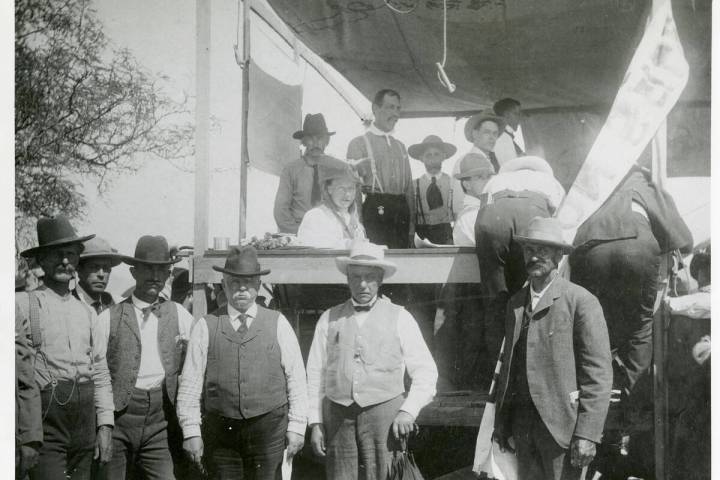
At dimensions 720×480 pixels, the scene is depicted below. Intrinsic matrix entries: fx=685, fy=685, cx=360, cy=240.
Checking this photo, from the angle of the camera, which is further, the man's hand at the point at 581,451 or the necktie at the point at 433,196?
the necktie at the point at 433,196

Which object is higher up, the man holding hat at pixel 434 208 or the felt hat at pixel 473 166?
the felt hat at pixel 473 166

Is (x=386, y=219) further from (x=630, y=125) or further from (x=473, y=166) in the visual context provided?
(x=630, y=125)

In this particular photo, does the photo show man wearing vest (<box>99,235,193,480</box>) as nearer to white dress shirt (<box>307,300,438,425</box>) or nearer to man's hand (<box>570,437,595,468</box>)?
white dress shirt (<box>307,300,438,425</box>)

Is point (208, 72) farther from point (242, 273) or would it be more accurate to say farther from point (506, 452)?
point (506, 452)

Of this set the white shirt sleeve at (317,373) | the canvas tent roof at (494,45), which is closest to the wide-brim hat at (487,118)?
the canvas tent roof at (494,45)

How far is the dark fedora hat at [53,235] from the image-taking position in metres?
3.98

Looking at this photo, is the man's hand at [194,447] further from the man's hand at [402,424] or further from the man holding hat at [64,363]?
the man's hand at [402,424]

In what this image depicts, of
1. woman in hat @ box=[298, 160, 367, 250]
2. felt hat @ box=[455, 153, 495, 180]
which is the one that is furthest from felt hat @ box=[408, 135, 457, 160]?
woman in hat @ box=[298, 160, 367, 250]

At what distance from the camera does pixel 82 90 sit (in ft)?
40.9

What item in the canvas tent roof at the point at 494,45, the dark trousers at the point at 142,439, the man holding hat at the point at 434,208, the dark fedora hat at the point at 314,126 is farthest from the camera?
the man holding hat at the point at 434,208

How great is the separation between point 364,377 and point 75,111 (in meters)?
10.7

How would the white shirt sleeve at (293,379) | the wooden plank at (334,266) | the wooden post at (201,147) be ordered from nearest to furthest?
1. the white shirt sleeve at (293,379)
2. the wooden plank at (334,266)
3. the wooden post at (201,147)

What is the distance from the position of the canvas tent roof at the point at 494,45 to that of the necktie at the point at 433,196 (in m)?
1.51
